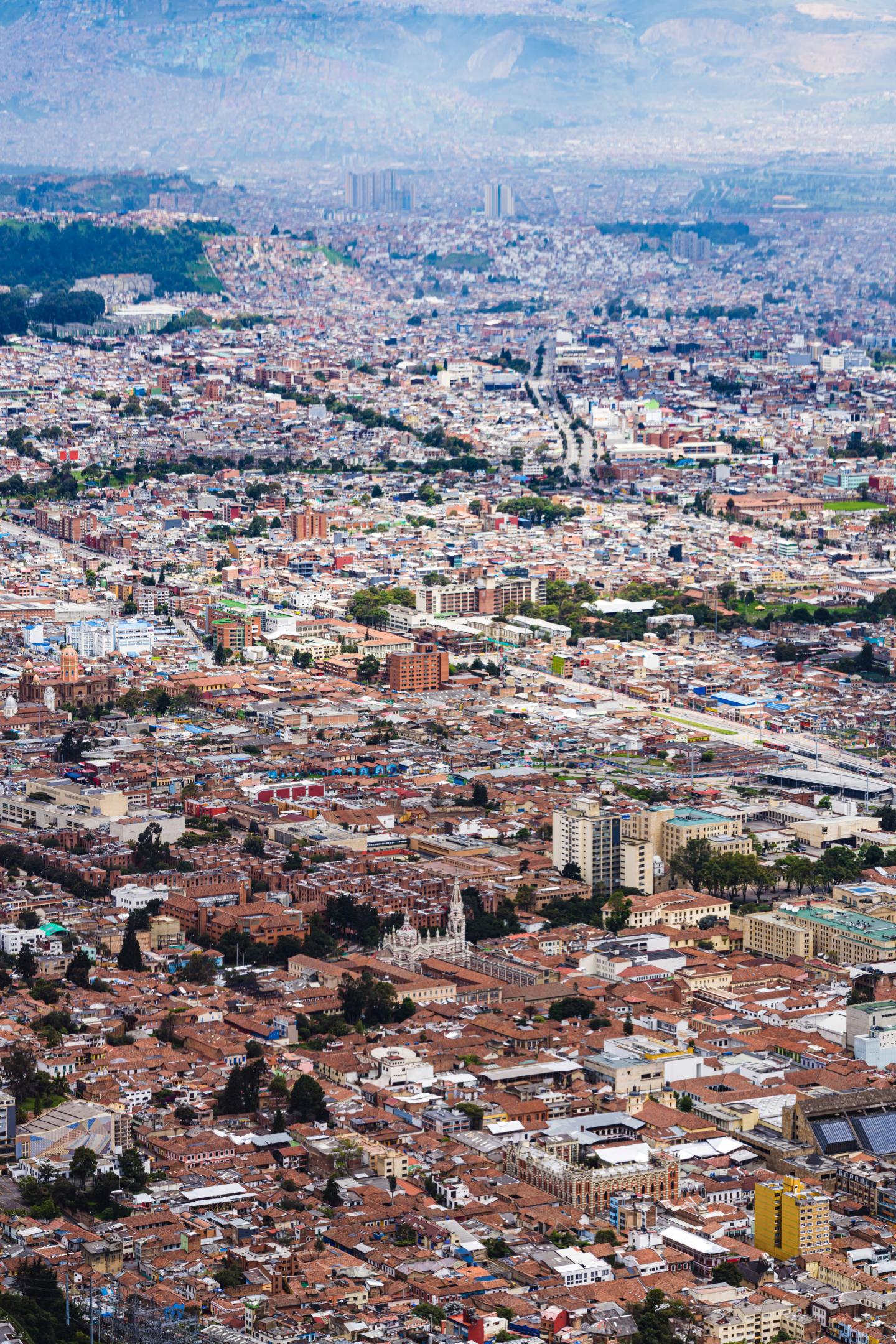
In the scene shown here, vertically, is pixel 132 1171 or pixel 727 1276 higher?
pixel 132 1171

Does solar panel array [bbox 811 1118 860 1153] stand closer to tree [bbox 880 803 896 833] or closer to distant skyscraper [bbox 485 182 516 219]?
tree [bbox 880 803 896 833]

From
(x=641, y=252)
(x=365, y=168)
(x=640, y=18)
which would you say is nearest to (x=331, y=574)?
(x=641, y=252)

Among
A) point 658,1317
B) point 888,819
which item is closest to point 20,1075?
point 658,1317

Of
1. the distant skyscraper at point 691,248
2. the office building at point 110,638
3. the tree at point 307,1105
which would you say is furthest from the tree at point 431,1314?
the distant skyscraper at point 691,248

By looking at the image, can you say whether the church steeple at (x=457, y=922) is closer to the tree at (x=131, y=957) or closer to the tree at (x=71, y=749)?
the tree at (x=131, y=957)

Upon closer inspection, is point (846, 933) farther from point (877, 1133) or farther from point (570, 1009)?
point (877, 1133)

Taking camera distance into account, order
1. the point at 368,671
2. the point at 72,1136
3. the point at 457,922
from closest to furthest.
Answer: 1. the point at 72,1136
2. the point at 457,922
3. the point at 368,671
